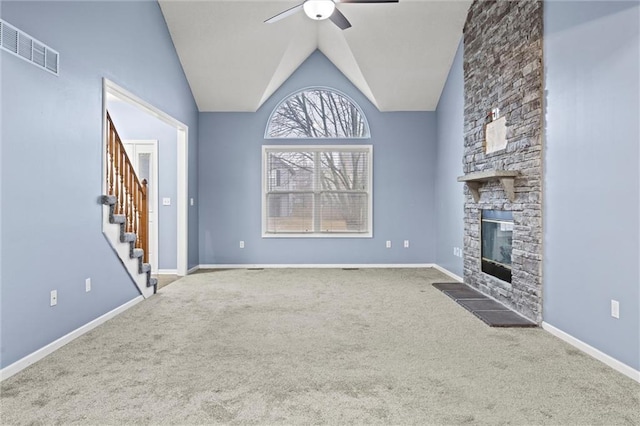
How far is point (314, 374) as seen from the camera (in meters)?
2.52

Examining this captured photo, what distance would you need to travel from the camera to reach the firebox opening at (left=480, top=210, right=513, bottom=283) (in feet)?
13.8

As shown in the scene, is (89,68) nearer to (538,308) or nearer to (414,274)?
(538,308)

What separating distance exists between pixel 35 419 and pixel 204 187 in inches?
199

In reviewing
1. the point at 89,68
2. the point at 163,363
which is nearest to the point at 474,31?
the point at 89,68

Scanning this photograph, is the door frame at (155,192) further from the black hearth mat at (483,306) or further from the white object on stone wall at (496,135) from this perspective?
the white object on stone wall at (496,135)

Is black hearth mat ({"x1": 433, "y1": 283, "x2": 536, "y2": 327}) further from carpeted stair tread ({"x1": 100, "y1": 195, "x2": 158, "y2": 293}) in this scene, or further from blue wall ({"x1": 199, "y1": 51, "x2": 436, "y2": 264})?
carpeted stair tread ({"x1": 100, "y1": 195, "x2": 158, "y2": 293})

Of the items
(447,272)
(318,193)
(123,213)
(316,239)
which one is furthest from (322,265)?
(123,213)

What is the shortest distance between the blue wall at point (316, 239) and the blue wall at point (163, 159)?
59 centimetres

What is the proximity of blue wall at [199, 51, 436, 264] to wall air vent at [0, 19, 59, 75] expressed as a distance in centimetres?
383

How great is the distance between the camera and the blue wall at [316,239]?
6.79 meters

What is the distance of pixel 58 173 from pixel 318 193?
434 centimetres

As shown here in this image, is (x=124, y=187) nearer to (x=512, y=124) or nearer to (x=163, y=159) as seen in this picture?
(x=163, y=159)

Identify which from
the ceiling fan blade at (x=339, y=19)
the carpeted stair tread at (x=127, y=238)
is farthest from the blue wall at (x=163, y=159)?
the ceiling fan blade at (x=339, y=19)

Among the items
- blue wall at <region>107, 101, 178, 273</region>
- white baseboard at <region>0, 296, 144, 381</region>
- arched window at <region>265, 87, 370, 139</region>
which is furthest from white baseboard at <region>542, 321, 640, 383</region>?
blue wall at <region>107, 101, 178, 273</region>
